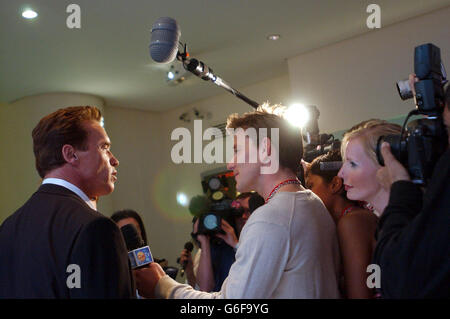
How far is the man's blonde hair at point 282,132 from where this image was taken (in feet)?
4.75

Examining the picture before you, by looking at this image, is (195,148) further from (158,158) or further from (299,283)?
(299,283)

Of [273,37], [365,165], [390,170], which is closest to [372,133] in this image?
[365,165]

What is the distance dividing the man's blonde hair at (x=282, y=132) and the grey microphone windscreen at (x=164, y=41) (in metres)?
0.38

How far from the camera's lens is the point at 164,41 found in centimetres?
164

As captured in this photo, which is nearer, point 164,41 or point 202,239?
point 164,41

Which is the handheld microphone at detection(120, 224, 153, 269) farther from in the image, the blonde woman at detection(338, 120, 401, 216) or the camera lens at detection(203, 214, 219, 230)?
the camera lens at detection(203, 214, 219, 230)

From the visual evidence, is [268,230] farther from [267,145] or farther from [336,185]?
[336,185]

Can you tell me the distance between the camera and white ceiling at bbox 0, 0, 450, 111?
3416 millimetres

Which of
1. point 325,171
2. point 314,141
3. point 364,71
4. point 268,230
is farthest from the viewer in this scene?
point 364,71

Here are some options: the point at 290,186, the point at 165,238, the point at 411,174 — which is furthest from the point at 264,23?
the point at 165,238

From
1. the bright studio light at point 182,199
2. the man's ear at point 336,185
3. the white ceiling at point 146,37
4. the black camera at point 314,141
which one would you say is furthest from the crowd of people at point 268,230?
the bright studio light at point 182,199

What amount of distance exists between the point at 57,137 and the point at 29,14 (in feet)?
7.93

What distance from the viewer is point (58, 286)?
1.08 m

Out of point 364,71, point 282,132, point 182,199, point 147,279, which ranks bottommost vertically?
point 147,279
